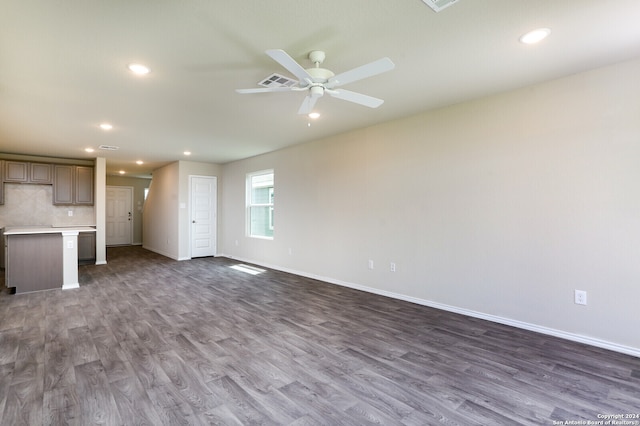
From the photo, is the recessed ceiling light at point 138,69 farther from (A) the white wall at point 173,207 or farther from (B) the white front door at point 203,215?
(B) the white front door at point 203,215

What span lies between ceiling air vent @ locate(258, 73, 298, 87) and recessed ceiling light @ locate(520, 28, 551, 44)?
181cm

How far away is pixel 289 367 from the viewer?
2.38m

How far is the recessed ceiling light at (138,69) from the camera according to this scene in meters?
2.63

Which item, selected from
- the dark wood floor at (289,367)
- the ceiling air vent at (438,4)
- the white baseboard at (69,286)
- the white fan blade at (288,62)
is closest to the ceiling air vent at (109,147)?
the white baseboard at (69,286)

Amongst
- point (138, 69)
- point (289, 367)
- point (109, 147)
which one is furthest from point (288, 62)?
point (109, 147)

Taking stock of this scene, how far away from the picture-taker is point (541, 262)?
303cm

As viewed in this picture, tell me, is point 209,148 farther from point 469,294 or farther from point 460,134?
point 469,294

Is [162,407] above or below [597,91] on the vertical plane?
below

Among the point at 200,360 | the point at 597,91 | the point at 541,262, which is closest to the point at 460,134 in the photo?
the point at 597,91

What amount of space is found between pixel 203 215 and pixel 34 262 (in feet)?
11.6

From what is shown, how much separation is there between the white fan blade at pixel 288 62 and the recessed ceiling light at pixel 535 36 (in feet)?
5.17

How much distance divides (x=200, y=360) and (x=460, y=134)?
3540mm

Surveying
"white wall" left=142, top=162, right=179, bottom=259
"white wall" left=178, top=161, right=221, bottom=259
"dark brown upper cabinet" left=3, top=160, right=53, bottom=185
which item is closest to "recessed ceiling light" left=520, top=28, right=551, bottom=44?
"white wall" left=178, top=161, right=221, bottom=259

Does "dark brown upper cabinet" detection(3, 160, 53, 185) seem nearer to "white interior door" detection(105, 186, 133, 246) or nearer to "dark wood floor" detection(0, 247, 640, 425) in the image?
"white interior door" detection(105, 186, 133, 246)
